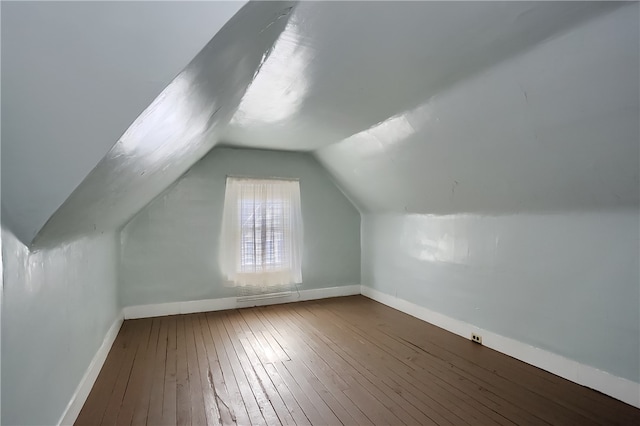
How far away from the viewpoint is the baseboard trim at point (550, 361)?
230cm

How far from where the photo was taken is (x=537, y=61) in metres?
1.85

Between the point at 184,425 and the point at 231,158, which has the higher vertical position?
the point at 231,158

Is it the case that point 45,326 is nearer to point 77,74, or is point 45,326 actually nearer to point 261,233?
point 77,74

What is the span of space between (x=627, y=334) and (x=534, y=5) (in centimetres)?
221

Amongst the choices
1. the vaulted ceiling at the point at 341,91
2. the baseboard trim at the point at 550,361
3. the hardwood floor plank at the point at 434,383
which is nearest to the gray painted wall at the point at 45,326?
the vaulted ceiling at the point at 341,91

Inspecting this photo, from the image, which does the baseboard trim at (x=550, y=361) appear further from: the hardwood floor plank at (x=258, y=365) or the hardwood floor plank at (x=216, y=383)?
the hardwood floor plank at (x=216, y=383)

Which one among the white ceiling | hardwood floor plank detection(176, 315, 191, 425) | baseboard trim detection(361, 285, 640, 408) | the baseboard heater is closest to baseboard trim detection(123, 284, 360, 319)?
the baseboard heater

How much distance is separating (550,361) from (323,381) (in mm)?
1828

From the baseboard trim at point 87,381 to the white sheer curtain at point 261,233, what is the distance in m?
1.56

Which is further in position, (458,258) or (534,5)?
(458,258)

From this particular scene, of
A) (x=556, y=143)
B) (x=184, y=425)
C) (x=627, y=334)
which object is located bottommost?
(x=184, y=425)

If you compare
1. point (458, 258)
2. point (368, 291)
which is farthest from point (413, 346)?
point (368, 291)

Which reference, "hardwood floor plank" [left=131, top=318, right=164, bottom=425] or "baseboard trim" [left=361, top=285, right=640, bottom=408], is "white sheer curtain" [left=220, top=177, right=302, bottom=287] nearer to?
"hardwood floor plank" [left=131, top=318, right=164, bottom=425]

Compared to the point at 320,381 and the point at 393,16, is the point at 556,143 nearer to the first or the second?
the point at 393,16
